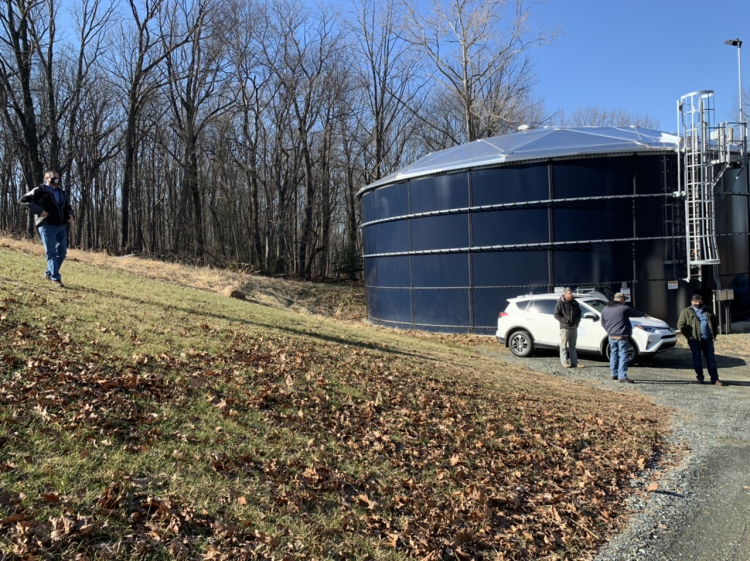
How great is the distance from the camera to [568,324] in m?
12.0

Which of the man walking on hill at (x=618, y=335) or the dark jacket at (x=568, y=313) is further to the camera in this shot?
the dark jacket at (x=568, y=313)

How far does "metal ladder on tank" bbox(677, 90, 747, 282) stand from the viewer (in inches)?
630

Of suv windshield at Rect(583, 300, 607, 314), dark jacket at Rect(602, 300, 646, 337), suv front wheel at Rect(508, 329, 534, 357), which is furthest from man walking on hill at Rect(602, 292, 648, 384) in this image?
suv front wheel at Rect(508, 329, 534, 357)

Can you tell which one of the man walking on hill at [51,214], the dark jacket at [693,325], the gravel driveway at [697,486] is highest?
the man walking on hill at [51,214]

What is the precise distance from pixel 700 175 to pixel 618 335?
8357 millimetres

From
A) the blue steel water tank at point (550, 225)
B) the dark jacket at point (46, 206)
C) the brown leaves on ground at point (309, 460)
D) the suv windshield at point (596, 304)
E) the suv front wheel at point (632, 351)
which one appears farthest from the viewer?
the blue steel water tank at point (550, 225)

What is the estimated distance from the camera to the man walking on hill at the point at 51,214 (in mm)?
8953

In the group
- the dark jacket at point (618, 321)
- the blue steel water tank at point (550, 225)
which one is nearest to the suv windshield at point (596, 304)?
the dark jacket at point (618, 321)

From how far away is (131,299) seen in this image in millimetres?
10055

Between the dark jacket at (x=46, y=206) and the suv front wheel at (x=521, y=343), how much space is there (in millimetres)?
10495

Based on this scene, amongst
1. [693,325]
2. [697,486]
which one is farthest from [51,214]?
[693,325]

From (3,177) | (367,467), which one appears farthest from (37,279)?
(3,177)

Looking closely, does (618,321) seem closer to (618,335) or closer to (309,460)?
(618,335)

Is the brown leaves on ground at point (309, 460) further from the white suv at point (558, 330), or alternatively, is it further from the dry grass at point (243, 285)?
the dry grass at point (243, 285)
